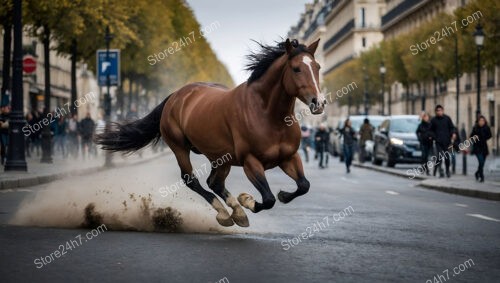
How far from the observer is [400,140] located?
36875mm

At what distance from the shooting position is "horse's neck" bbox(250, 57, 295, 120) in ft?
33.1

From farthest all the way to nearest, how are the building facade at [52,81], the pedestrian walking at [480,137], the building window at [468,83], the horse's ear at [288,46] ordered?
1. the building window at [468,83]
2. the building facade at [52,81]
3. the pedestrian walking at [480,137]
4. the horse's ear at [288,46]

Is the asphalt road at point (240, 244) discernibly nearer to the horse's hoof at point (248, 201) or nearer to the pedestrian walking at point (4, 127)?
the horse's hoof at point (248, 201)

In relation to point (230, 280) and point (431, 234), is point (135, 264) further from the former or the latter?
point (431, 234)

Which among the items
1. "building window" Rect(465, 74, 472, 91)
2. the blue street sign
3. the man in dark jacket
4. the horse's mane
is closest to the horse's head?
the horse's mane

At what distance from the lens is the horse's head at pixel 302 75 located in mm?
9617

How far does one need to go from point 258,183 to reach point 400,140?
27.4 meters

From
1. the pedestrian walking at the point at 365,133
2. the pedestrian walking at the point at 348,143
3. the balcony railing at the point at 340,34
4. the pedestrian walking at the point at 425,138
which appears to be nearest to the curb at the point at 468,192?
the pedestrian walking at the point at 425,138

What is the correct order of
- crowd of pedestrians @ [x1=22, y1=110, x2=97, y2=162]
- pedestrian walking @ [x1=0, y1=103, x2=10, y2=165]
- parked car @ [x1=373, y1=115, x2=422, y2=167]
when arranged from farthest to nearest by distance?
crowd of pedestrians @ [x1=22, y1=110, x2=97, y2=162] < parked car @ [x1=373, y1=115, x2=422, y2=167] < pedestrian walking @ [x1=0, y1=103, x2=10, y2=165]

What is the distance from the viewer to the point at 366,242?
10.1 m

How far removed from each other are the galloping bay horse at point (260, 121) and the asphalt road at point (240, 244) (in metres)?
0.41

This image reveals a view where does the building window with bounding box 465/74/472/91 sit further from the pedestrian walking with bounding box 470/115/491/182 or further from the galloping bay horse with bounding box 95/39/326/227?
the galloping bay horse with bounding box 95/39/326/227

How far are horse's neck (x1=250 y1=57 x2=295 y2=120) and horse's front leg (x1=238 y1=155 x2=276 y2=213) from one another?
484 millimetres

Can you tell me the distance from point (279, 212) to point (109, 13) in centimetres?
2705
